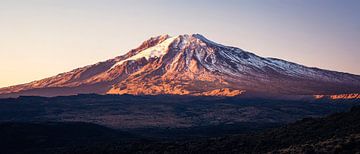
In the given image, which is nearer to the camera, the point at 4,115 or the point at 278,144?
the point at 278,144

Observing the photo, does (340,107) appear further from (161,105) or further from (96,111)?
(96,111)

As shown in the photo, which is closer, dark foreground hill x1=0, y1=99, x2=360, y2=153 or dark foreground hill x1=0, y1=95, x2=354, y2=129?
dark foreground hill x1=0, y1=99, x2=360, y2=153

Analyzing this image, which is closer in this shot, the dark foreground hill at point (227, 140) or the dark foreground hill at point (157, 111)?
the dark foreground hill at point (227, 140)

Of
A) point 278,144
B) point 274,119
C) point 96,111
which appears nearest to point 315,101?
point 274,119

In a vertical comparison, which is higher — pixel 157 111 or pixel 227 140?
pixel 227 140

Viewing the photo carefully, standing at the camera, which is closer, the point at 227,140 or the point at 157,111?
the point at 227,140

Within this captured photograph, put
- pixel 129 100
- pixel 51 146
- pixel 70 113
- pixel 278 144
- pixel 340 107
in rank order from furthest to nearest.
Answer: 1. pixel 129 100
2. pixel 340 107
3. pixel 70 113
4. pixel 51 146
5. pixel 278 144

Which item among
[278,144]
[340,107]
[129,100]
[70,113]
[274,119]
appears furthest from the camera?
[129,100]

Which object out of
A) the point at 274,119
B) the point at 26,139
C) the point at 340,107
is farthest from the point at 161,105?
the point at 26,139

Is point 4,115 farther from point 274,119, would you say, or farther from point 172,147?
point 172,147
